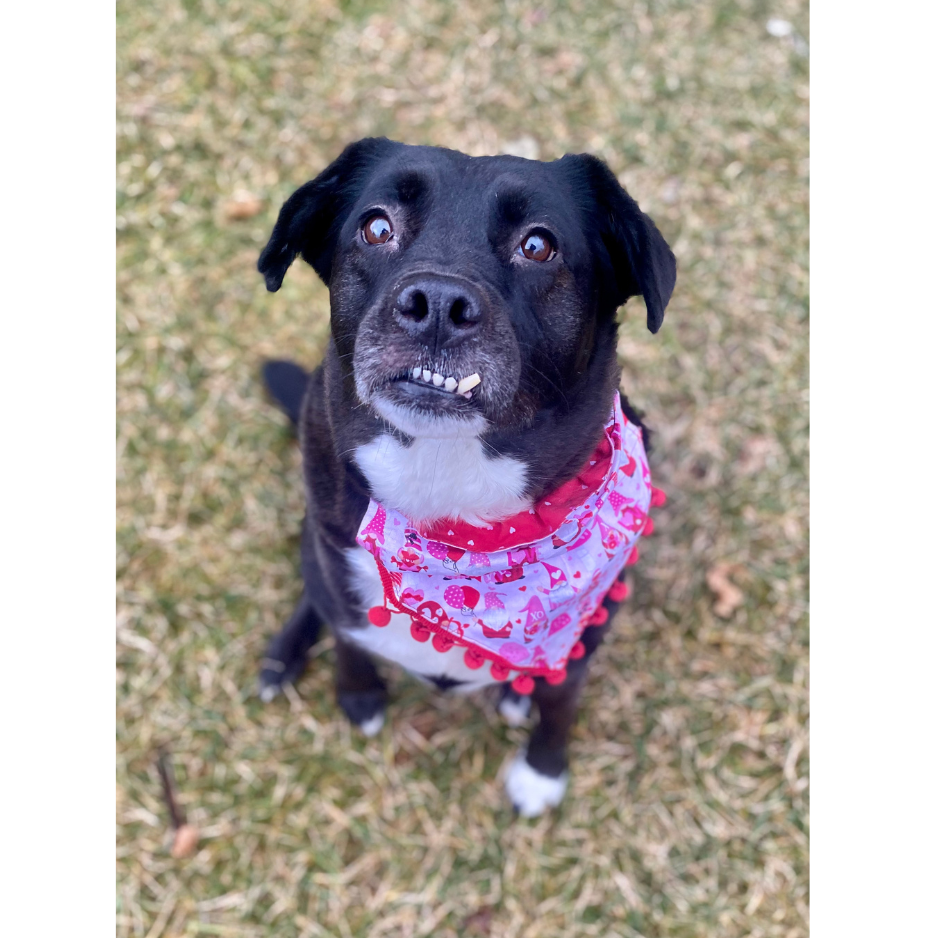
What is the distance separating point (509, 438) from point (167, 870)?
2.54 m

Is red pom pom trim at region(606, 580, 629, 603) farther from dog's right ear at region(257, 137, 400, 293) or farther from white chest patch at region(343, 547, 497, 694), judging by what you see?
dog's right ear at region(257, 137, 400, 293)

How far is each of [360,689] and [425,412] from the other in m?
1.78

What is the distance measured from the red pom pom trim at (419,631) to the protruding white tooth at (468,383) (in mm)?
863

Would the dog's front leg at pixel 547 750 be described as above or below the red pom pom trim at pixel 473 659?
below

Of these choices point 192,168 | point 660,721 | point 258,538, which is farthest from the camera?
point 192,168

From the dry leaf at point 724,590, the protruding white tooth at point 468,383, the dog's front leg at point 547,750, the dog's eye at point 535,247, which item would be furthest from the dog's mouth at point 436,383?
the dry leaf at point 724,590

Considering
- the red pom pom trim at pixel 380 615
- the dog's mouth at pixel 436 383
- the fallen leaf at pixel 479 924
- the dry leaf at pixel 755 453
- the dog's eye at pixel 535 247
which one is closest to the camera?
the dog's mouth at pixel 436 383

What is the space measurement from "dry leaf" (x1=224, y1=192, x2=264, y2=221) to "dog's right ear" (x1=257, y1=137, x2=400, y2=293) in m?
2.08

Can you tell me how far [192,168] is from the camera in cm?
463

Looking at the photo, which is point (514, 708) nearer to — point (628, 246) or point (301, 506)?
point (301, 506)

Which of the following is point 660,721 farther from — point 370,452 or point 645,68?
point 645,68

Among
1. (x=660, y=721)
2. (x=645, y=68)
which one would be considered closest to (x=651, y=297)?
(x=660, y=721)

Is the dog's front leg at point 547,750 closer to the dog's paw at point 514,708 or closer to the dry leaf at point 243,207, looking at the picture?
the dog's paw at point 514,708

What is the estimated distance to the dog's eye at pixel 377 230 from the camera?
2.42 meters
